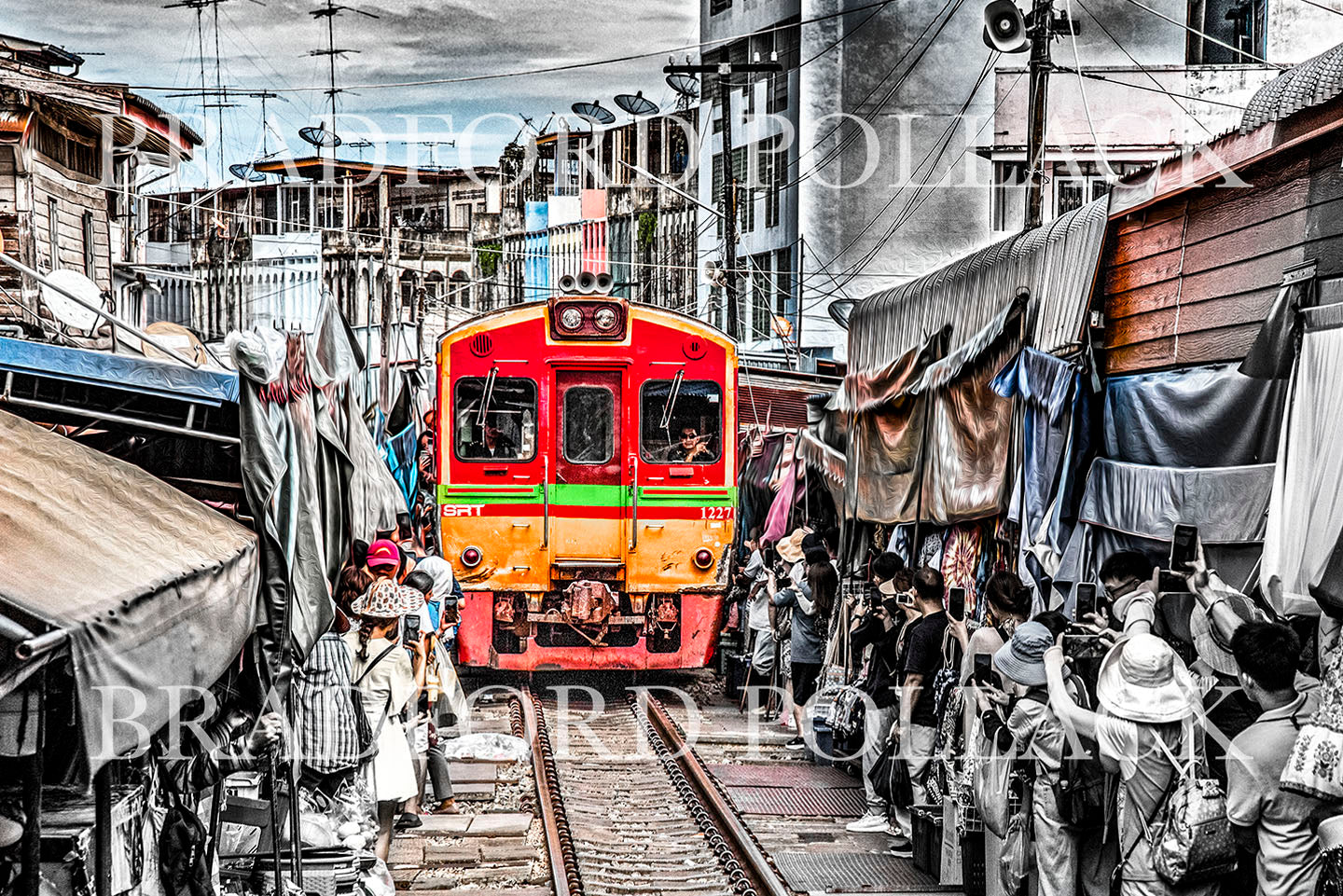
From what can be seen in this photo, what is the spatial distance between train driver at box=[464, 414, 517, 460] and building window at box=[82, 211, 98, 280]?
13.2 m

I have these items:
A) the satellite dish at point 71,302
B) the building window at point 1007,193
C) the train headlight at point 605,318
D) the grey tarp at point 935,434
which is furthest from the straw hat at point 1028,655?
the building window at point 1007,193

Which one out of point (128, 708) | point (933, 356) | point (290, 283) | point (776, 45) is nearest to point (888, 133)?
point (776, 45)

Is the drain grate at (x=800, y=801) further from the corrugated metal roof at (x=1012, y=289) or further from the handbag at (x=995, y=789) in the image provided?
the corrugated metal roof at (x=1012, y=289)

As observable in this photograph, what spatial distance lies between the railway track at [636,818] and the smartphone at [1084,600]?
2157 millimetres

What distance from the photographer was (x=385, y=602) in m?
7.91

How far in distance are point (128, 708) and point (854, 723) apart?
265 inches

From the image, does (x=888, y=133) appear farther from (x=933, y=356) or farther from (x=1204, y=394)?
(x=1204, y=394)

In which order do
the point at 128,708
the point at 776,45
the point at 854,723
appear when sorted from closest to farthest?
1. the point at 128,708
2. the point at 854,723
3. the point at 776,45

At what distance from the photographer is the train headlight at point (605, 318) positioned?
14289 mm

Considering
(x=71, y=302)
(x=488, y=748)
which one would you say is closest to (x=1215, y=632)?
(x=488, y=748)

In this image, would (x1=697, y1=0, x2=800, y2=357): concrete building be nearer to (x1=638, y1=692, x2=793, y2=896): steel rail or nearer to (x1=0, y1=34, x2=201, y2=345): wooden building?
(x1=0, y1=34, x2=201, y2=345): wooden building

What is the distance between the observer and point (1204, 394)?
7.19m

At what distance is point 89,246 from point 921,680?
20.0 meters

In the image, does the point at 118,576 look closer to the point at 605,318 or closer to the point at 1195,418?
the point at 1195,418
